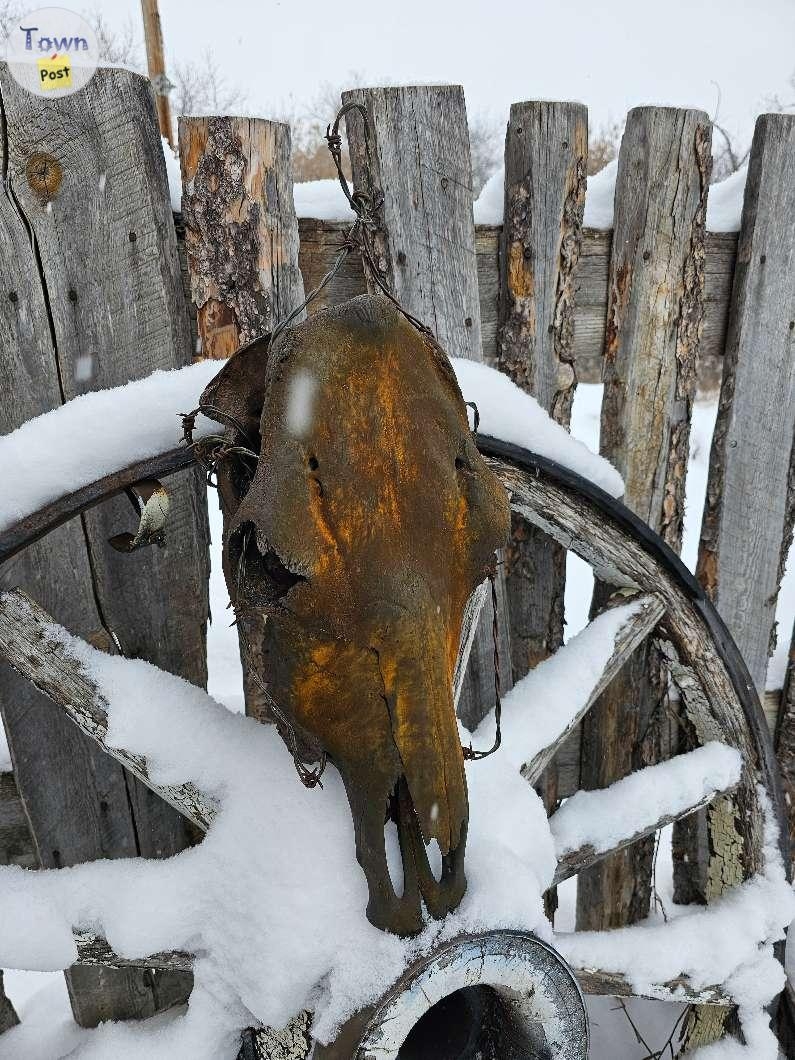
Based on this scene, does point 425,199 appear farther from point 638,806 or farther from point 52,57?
point 638,806

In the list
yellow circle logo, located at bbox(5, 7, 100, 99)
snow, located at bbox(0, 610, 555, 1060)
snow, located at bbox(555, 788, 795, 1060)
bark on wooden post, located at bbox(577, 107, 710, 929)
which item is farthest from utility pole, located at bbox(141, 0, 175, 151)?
snow, located at bbox(555, 788, 795, 1060)

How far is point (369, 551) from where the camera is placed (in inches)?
34.3

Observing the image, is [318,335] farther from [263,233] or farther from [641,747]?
[641,747]

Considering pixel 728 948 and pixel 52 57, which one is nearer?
pixel 52 57

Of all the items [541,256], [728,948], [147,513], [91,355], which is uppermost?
[541,256]

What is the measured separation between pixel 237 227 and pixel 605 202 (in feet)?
2.52

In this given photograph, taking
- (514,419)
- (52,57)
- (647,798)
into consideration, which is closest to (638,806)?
(647,798)

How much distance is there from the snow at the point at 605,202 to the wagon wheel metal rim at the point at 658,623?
51cm

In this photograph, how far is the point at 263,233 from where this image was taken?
50.6 inches

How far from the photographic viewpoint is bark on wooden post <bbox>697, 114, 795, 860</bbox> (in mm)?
1630

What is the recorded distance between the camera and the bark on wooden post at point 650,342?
1531 mm

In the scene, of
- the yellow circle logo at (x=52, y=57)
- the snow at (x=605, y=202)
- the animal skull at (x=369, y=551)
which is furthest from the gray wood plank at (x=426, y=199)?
the animal skull at (x=369, y=551)

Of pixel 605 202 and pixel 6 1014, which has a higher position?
pixel 605 202

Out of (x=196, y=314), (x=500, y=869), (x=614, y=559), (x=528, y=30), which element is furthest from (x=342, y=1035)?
(x=528, y=30)
